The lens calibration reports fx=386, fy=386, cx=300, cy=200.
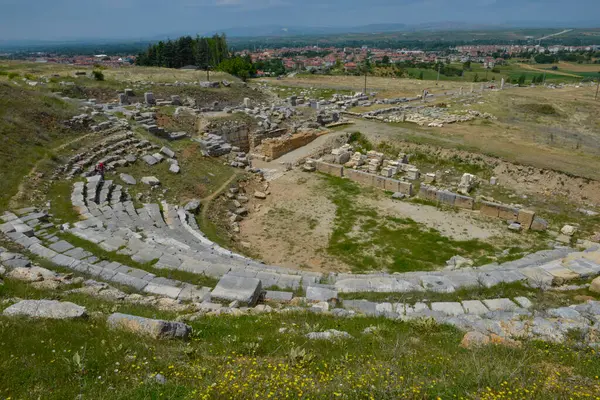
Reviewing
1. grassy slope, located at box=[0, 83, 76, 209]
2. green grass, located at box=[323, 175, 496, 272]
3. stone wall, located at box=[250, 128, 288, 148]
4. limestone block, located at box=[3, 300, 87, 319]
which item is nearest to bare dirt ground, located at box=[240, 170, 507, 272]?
green grass, located at box=[323, 175, 496, 272]

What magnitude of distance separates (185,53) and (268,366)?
69.3 meters

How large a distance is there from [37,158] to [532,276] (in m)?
20.5

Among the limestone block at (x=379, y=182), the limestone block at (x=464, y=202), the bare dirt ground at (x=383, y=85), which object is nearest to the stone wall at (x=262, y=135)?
the limestone block at (x=379, y=182)

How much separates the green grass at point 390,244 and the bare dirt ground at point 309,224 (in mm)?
449

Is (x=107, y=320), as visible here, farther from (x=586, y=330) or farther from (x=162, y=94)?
(x=162, y=94)

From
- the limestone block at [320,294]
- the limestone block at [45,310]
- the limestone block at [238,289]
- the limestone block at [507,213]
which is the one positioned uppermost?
the limestone block at [45,310]

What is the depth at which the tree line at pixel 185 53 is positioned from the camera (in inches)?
2559

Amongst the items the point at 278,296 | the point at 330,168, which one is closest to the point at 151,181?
the point at 330,168

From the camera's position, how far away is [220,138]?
27.0 m

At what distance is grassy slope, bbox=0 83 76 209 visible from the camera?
16.0 meters

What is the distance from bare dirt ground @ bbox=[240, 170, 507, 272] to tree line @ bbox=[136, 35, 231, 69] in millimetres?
50641

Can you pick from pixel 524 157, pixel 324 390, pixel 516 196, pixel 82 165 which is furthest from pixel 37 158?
pixel 524 157

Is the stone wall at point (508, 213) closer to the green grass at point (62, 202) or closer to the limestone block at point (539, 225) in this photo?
the limestone block at point (539, 225)

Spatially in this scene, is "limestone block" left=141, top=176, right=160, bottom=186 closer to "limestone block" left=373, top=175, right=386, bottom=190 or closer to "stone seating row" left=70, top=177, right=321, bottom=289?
"stone seating row" left=70, top=177, right=321, bottom=289
